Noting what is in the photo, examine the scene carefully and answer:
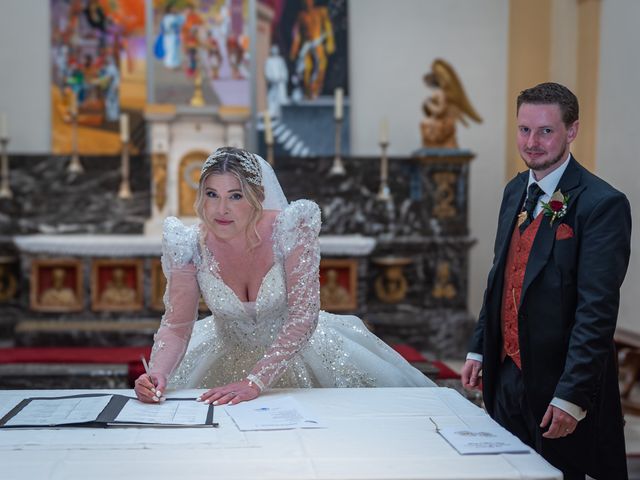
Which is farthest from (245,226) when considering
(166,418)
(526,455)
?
(526,455)

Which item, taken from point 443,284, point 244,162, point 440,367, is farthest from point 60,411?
point 443,284

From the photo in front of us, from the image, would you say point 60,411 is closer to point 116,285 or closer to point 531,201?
point 531,201

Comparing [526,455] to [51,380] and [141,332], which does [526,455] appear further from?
[141,332]

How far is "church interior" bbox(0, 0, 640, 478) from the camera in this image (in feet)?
24.6

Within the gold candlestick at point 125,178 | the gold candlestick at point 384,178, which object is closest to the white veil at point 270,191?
the gold candlestick at point 384,178

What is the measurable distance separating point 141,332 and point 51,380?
161 cm

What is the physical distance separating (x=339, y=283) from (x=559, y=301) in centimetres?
495

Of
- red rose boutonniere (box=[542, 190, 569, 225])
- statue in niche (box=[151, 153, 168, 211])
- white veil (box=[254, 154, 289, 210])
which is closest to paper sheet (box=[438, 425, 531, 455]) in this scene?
red rose boutonniere (box=[542, 190, 569, 225])

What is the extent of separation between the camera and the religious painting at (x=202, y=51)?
8.40 metres

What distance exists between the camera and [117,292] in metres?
7.44

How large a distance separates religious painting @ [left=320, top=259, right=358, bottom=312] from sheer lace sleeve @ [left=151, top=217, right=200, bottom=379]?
4173 millimetres

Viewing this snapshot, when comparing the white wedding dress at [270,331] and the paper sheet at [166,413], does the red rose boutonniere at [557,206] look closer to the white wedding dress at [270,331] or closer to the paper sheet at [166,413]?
the white wedding dress at [270,331]

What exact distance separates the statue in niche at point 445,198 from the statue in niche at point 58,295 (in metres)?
3.49

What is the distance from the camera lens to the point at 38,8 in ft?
27.7
